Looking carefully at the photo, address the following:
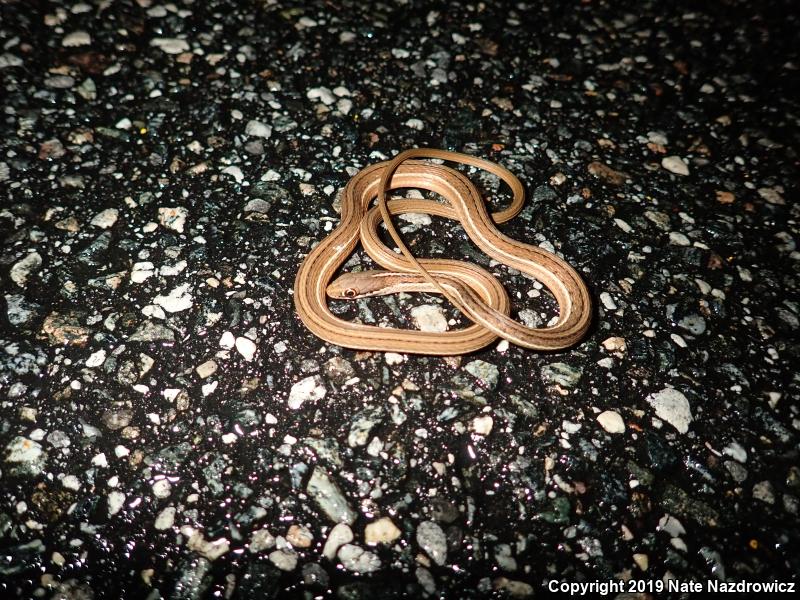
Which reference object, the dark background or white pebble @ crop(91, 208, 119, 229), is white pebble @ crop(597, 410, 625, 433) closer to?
the dark background

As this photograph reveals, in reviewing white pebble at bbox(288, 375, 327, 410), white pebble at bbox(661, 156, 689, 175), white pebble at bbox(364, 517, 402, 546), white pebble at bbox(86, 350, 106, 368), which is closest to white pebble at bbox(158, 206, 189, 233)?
white pebble at bbox(86, 350, 106, 368)

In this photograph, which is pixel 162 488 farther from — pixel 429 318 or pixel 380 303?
pixel 429 318

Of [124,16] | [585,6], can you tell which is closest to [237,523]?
[124,16]

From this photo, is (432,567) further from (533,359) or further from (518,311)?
(518,311)

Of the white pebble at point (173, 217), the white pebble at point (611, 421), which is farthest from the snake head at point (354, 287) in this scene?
the white pebble at point (611, 421)

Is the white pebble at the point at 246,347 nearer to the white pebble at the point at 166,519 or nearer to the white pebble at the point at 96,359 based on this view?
the white pebble at the point at 96,359

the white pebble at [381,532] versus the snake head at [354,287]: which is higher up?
the snake head at [354,287]

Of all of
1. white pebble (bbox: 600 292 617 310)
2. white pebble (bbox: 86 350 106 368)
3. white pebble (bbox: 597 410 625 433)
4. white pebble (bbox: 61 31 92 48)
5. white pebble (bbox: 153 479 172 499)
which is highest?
white pebble (bbox: 61 31 92 48)

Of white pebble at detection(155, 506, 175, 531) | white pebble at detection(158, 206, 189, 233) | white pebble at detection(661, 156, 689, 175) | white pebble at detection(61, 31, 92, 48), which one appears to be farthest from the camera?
white pebble at detection(61, 31, 92, 48)

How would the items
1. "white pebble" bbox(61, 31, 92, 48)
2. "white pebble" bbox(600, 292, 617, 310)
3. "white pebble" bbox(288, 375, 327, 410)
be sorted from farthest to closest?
"white pebble" bbox(61, 31, 92, 48), "white pebble" bbox(600, 292, 617, 310), "white pebble" bbox(288, 375, 327, 410)

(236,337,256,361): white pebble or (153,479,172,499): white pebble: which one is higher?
(236,337,256,361): white pebble
